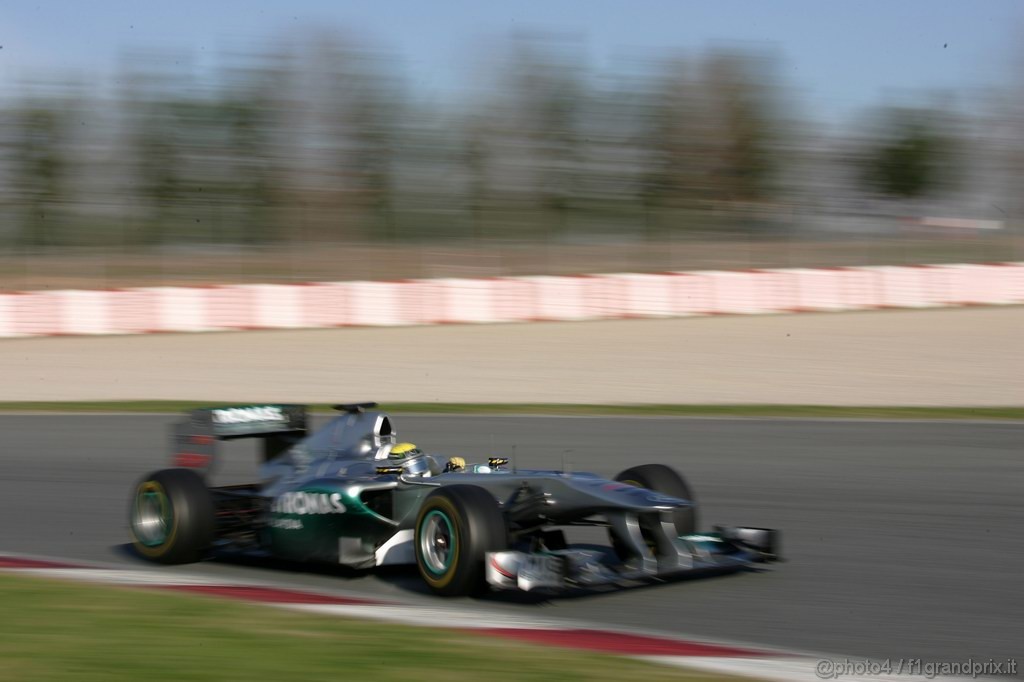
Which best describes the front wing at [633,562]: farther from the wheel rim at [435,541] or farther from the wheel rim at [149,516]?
the wheel rim at [149,516]

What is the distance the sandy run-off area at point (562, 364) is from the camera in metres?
15.4

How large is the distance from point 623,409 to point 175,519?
798 centimetres

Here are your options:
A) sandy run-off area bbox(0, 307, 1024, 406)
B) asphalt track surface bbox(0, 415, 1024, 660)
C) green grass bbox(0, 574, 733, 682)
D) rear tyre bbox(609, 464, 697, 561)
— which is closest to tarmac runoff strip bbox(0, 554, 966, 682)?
green grass bbox(0, 574, 733, 682)

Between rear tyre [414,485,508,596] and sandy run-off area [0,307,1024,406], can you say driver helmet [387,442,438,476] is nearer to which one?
rear tyre [414,485,508,596]

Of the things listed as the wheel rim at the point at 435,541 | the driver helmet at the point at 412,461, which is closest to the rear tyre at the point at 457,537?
the wheel rim at the point at 435,541

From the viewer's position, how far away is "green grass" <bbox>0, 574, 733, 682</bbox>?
14.2 feet

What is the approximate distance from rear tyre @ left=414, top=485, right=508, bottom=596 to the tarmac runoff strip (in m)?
0.16

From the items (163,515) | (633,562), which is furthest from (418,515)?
(163,515)

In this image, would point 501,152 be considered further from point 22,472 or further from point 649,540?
point 649,540

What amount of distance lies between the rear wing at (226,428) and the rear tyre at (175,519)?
416 millimetres

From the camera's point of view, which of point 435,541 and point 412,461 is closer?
point 435,541

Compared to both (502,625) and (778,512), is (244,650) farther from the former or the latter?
(778,512)

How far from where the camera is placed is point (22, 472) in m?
10.1

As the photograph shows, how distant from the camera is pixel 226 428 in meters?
7.06
